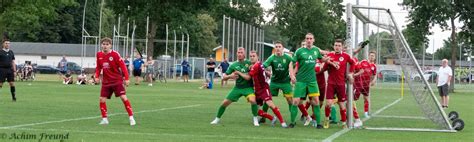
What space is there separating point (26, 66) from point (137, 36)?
36.3 meters

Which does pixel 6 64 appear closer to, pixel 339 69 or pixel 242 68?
pixel 242 68

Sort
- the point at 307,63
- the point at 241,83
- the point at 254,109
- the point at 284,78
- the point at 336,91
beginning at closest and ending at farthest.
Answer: the point at 307,63
the point at 336,91
the point at 241,83
the point at 254,109
the point at 284,78

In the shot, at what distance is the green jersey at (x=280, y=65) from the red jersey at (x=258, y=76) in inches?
10.2

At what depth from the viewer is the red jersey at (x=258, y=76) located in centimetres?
1516

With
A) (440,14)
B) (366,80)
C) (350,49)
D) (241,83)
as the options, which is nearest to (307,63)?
(350,49)

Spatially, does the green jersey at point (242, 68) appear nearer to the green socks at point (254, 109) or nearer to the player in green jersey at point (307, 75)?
the green socks at point (254, 109)

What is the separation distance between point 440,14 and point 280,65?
114 feet

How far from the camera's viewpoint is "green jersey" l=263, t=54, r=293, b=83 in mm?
15602

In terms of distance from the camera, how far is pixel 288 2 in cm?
8838

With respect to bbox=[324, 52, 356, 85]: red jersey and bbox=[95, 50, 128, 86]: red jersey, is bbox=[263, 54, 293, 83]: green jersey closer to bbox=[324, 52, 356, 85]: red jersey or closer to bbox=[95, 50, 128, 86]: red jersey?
bbox=[324, 52, 356, 85]: red jersey

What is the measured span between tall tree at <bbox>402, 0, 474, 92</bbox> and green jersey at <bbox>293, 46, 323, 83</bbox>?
3425 centimetres

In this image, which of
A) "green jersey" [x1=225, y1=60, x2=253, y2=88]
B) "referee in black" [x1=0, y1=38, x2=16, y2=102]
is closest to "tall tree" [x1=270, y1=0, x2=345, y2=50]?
"referee in black" [x1=0, y1=38, x2=16, y2=102]

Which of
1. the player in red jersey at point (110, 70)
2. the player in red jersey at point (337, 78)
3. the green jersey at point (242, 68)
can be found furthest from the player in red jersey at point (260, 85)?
the player in red jersey at point (110, 70)

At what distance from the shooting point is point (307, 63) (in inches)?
592
